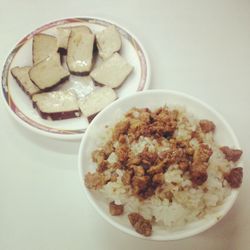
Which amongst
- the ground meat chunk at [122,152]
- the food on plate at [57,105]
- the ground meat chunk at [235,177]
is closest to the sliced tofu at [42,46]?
the food on plate at [57,105]

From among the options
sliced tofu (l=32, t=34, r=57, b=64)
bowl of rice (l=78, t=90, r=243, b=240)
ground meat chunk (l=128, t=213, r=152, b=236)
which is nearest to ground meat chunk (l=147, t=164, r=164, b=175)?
bowl of rice (l=78, t=90, r=243, b=240)

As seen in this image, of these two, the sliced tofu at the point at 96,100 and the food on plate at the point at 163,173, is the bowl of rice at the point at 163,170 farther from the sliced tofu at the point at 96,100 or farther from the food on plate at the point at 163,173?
the sliced tofu at the point at 96,100

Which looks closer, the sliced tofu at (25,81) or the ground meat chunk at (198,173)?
the ground meat chunk at (198,173)

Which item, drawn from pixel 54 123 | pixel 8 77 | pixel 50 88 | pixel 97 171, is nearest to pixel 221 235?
pixel 97 171

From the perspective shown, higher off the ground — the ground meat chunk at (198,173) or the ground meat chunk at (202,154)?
the ground meat chunk at (202,154)

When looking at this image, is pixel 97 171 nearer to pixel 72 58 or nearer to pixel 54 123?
pixel 54 123

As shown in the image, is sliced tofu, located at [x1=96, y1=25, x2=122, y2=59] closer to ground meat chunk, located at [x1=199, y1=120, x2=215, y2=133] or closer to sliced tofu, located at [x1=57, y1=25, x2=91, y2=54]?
sliced tofu, located at [x1=57, y1=25, x2=91, y2=54]
